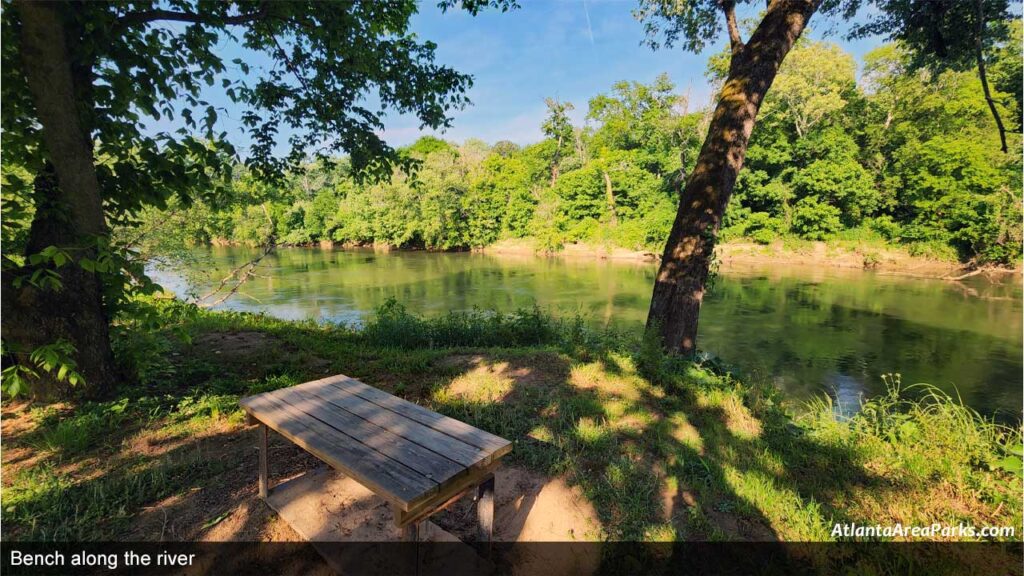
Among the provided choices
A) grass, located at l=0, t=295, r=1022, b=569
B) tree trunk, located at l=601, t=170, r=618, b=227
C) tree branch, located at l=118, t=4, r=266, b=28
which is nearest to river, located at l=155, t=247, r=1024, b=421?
grass, located at l=0, t=295, r=1022, b=569

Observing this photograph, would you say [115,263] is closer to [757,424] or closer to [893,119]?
[757,424]

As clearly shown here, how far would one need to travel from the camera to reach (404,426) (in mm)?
2443

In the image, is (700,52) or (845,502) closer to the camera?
(845,502)

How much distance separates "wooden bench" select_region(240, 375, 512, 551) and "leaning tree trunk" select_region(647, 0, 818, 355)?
4.03 m

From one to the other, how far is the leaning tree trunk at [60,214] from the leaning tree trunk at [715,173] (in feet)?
19.4

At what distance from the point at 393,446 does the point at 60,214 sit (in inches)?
139

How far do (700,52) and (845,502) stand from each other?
8.21 metres

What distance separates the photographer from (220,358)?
5.64 m

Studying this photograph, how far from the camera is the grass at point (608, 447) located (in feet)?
8.84

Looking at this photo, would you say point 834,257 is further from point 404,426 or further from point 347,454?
point 347,454

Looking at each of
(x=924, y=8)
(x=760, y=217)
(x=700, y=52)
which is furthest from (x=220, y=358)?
(x=760, y=217)

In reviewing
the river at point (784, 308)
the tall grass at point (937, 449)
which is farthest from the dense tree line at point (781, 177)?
the tall grass at point (937, 449)
